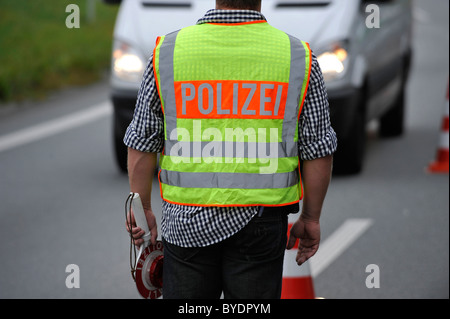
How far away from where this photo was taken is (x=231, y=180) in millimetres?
2947

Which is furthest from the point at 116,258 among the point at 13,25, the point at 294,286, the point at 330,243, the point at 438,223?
the point at 13,25

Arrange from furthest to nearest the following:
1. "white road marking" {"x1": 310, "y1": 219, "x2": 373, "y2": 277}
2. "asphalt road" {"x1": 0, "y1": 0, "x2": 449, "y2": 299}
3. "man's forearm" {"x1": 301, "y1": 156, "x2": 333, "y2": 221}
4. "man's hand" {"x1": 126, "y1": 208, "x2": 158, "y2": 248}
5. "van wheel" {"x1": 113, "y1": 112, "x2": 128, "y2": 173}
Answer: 1. "van wheel" {"x1": 113, "y1": 112, "x2": 128, "y2": 173}
2. "white road marking" {"x1": 310, "y1": 219, "x2": 373, "y2": 277}
3. "asphalt road" {"x1": 0, "y1": 0, "x2": 449, "y2": 299}
4. "man's hand" {"x1": 126, "y1": 208, "x2": 158, "y2": 248}
5. "man's forearm" {"x1": 301, "y1": 156, "x2": 333, "y2": 221}

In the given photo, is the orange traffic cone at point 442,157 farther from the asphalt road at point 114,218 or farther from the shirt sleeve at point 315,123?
the shirt sleeve at point 315,123

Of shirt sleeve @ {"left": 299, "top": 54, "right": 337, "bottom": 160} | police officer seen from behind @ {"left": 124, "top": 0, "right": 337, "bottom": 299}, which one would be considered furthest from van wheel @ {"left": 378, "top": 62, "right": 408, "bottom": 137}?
police officer seen from behind @ {"left": 124, "top": 0, "right": 337, "bottom": 299}

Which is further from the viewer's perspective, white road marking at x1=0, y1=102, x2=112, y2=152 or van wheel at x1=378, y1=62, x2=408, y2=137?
van wheel at x1=378, y1=62, x2=408, y2=137

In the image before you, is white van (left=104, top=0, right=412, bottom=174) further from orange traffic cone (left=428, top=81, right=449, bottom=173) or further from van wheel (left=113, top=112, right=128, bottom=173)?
orange traffic cone (left=428, top=81, right=449, bottom=173)

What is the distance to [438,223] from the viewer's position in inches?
272

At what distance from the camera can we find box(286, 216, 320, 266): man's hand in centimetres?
329

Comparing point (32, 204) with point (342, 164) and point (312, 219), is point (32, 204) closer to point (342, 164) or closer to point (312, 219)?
point (342, 164)

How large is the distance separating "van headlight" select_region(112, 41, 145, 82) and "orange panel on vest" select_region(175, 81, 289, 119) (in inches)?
200

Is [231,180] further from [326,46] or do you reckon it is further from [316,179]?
[326,46]

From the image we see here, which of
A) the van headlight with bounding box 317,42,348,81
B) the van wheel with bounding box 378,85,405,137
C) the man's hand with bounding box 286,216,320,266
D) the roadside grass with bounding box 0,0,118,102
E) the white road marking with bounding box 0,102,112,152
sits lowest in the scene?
the roadside grass with bounding box 0,0,118,102

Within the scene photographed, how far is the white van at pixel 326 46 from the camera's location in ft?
25.3

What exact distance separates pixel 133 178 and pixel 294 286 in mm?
1521
